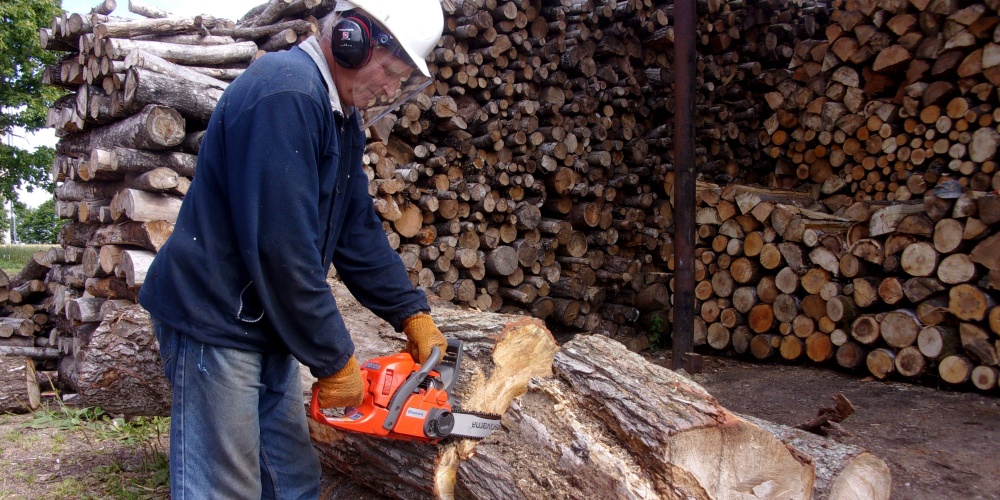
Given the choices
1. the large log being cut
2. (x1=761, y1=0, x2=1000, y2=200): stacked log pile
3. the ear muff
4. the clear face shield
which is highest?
(x1=761, y1=0, x2=1000, y2=200): stacked log pile

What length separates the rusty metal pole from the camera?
5.35 m

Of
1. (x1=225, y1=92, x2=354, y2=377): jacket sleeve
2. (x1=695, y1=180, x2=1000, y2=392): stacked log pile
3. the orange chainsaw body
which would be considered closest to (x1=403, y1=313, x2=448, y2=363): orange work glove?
the orange chainsaw body

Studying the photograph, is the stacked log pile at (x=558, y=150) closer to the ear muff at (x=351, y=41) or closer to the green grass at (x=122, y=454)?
the green grass at (x=122, y=454)

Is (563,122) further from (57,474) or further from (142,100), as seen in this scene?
(57,474)

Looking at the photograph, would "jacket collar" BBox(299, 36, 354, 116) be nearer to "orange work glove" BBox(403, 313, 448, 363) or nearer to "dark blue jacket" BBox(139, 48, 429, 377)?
"dark blue jacket" BBox(139, 48, 429, 377)

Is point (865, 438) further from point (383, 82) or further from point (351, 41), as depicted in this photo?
point (351, 41)

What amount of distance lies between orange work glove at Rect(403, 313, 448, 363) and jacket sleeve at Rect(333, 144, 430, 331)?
0.03m

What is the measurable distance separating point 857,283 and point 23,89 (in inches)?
762

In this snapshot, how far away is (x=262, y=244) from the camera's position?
168cm

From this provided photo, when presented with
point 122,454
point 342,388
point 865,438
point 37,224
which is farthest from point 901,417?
point 37,224

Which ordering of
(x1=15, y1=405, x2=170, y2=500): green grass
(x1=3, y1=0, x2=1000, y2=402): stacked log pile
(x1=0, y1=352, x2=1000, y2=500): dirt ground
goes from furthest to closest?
1. (x1=3, y1=0, x2=1000, y2=402): stacked log pile
2. (x1=0, y1=352, x2=1000, y2=500): dirt ground
3. (x1=15, y1=405, x2=170, y2=500): green grass

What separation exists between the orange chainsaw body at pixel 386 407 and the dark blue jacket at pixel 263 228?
0.50ft

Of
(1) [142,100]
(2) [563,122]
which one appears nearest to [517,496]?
(1) [142,100]

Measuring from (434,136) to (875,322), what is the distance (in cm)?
382
